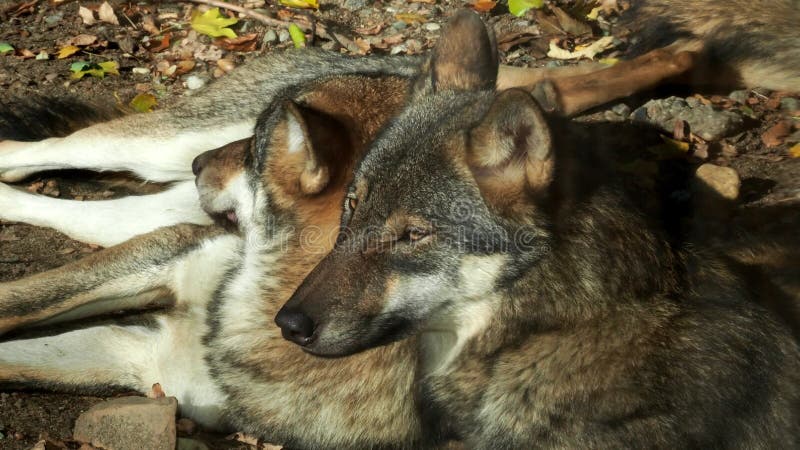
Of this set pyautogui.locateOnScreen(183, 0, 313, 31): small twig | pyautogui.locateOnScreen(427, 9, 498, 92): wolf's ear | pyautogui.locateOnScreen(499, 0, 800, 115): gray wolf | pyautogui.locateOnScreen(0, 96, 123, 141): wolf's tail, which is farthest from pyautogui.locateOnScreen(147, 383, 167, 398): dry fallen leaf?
pyautogui.locateOnScreen(183, 0, 313, 31): small twig

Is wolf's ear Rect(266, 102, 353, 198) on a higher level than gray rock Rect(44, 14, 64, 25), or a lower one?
higher

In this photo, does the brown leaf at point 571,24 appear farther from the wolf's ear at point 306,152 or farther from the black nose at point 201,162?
the black nose at point 201,162

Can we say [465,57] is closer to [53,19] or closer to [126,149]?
[126,149]

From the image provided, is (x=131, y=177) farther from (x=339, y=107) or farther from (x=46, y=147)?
(x=339, y=107)

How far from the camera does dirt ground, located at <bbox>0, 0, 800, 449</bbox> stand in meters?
5.50

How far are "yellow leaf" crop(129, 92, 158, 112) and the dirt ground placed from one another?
49 mm

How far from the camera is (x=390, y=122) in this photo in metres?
4.54

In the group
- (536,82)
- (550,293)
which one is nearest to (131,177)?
(536,82)

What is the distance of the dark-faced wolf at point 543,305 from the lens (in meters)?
3.87

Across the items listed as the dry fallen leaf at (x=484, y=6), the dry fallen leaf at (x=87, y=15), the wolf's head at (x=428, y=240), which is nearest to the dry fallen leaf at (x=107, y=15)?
the dry fallen leaf at (x=87, y=15)

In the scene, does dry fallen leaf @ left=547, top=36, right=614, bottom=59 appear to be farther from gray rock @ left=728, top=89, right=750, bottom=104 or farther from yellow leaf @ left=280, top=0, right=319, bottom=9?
yellow leaf @ left=280, top=0, right=319, bottom=9

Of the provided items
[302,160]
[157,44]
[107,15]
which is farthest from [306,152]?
[107,15]

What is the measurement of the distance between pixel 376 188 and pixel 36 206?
3033mm

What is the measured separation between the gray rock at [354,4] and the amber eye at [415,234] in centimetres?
437
